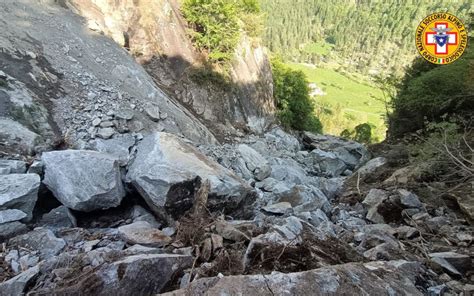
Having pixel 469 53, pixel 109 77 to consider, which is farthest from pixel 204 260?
pixel 469 53

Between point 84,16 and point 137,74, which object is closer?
point 137,74

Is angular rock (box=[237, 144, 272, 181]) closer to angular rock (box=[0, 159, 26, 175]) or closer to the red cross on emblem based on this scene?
the red cross on emblem

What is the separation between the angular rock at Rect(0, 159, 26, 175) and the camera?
19.5 feet

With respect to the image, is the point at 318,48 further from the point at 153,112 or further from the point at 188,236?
the point at 188,236

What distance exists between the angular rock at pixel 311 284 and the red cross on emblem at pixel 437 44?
10.5 m

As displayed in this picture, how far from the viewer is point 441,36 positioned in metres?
11.8

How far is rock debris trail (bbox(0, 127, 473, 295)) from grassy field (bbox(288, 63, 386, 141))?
249 feet

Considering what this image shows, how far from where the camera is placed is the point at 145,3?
17.8m

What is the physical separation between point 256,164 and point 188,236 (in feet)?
28.0

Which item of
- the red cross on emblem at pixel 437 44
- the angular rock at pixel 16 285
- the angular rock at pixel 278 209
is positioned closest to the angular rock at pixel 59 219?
the angular rock at pixel 16 285

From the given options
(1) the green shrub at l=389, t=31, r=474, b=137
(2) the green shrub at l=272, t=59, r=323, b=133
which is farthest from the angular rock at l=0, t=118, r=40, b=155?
A: (2) the green shrub at l=272, t=59, r=323, b=133

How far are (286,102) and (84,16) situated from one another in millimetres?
18114

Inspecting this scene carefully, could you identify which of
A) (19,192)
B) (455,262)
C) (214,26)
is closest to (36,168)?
(19,192)

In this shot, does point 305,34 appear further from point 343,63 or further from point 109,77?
point 109,77
